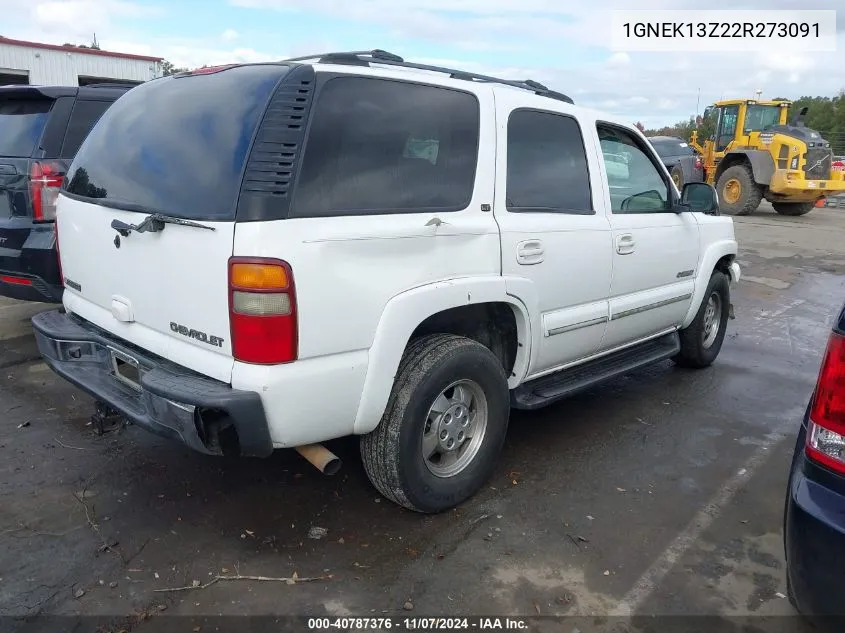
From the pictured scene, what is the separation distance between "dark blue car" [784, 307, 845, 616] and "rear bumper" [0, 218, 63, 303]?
451 centimetres

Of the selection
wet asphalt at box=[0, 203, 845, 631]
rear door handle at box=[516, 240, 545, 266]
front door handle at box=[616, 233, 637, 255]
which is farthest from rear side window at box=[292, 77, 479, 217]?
wet asphalt at box=[0, 203, 845, 631]

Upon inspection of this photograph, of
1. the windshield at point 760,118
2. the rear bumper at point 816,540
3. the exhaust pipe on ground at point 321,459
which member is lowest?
the exhaust pipe on ground at point 321,459

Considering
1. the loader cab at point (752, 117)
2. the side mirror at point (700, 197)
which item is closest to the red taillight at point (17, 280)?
the side mirror at point (700, 197)

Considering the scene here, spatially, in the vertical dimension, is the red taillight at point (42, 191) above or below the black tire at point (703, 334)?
above

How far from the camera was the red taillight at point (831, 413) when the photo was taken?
1989mm

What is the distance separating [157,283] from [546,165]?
2036 millimetres

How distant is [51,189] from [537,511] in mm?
4015

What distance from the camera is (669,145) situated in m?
20.7

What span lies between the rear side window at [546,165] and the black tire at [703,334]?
6.01 ft

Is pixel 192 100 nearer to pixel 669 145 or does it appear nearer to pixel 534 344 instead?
pixel 534 344

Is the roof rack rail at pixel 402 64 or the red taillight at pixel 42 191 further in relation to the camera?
the red taillight at pixel 42 191

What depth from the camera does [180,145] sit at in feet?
9.29

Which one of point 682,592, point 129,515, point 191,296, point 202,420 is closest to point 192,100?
point 191,296

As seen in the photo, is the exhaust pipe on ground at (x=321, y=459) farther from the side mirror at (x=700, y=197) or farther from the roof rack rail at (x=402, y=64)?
the side mirror at (x=700, y=197)
